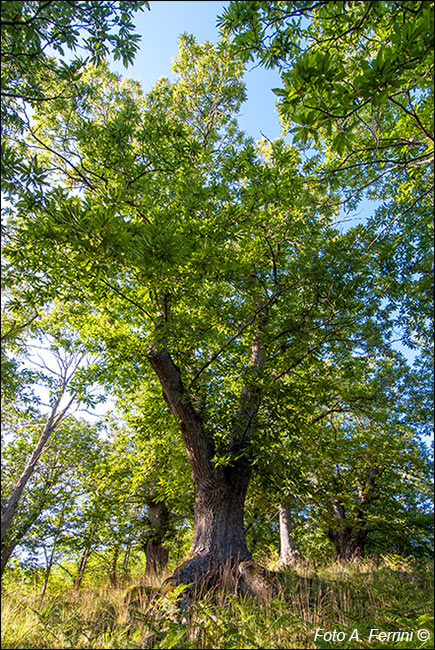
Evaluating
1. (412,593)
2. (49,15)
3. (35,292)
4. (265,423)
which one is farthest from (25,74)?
(412,593)

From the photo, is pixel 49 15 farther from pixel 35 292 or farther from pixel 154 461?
pixel 154 461

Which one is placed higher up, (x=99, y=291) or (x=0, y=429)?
(x=99, y=291)

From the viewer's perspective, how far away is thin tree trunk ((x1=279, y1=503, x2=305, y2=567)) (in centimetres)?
887

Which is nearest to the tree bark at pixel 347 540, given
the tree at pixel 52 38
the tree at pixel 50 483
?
the tree at pixel 50 483

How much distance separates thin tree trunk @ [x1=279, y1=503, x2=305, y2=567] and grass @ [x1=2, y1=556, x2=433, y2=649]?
15.4 ft

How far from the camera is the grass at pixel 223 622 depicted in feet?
9.16

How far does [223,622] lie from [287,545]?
740 cm

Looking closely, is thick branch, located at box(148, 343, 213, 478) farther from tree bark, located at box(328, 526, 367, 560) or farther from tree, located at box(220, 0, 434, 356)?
tree bark, located at box(328, 526, 367, 560)

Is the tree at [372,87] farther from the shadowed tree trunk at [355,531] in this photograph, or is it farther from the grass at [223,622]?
the shadowed tree trunk at [355,531]

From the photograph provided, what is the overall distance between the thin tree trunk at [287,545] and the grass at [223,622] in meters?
4.71

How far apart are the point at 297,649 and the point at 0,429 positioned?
14231 mm

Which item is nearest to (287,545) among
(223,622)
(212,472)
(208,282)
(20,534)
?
(212,472)

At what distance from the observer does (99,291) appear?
17.2 ft

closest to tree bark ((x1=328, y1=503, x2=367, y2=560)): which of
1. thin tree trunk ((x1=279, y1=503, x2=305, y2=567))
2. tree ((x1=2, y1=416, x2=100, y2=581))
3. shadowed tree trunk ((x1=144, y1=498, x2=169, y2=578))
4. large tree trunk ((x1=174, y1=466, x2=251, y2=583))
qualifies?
thin tree trunk ((x1=279, y1=503, x2=305, y2=567))
